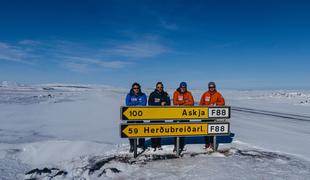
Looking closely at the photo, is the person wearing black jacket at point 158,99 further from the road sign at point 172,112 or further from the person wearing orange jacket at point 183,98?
the road sign at point 172,112

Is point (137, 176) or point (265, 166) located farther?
point (265, 166)

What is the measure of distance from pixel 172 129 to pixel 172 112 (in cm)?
44

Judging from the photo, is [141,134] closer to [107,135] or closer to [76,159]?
[76,159]

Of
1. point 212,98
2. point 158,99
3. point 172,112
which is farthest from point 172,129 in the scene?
point 212,98

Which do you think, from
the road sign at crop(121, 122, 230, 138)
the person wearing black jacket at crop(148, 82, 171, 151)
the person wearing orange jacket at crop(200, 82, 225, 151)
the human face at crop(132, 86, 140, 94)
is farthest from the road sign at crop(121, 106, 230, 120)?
the human face at crop(132, 86, 140, 94)

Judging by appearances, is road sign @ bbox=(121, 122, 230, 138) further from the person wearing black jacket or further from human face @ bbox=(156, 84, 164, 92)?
human face @ bbox=(156, 84, 164, 92)

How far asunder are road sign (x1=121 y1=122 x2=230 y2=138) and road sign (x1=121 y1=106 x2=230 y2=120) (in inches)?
7.2

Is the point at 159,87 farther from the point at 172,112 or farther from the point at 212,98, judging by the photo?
the point at 212,98

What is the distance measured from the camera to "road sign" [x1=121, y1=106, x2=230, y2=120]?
289 inches

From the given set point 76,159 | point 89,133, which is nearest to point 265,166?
point 76,159

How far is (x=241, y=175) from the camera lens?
579cm

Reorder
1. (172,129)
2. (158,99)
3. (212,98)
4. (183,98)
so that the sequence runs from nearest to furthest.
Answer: (172,129)
(158,99)
(183,98)
(212,98)

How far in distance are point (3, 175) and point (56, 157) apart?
178cm

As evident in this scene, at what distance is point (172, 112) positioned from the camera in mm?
7613
